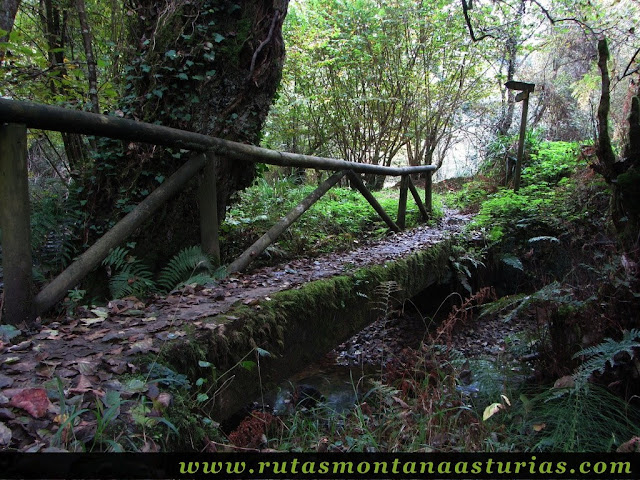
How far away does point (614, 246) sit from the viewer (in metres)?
3.33

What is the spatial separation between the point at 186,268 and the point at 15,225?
4.31 feet

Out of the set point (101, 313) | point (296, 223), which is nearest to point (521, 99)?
point (296, 223)

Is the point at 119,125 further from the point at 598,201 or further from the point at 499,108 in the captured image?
the point at 499,108

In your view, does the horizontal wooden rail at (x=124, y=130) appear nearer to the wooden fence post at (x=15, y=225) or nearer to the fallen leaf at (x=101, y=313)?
the wooden fence post at (x=15, y=225)

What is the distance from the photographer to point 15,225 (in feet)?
6.72

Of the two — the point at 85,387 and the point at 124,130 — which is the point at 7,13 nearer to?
the point at 124,130

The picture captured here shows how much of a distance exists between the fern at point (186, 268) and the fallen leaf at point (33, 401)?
1739 mm

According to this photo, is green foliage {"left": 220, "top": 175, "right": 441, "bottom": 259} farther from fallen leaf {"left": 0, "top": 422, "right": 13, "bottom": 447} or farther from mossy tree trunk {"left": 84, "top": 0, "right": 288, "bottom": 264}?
fallen leaf {"left": 0, "top": 422, "right": 13, "bottom": 447}

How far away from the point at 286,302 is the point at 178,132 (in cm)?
141

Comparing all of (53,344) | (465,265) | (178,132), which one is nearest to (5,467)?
(53,344)

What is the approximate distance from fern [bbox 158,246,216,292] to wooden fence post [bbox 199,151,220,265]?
9 centimetres

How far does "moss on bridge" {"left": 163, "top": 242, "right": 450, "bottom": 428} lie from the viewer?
2025 millimetres

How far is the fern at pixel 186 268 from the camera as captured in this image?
3.21m

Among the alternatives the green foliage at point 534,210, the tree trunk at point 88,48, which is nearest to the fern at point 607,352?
the green foliage at point 534,210
